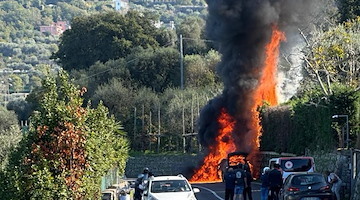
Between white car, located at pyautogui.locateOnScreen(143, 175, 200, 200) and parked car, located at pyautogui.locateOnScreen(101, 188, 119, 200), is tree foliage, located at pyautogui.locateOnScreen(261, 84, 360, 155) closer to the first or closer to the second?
parked car, located at pyautogui.locateOnScreen(101, 188, 119, 200)

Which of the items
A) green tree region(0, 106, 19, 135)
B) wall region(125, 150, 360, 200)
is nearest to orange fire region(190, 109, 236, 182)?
wall region(125, 150, 360, 200)

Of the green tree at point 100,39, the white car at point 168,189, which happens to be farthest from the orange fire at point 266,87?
the green tree at point 100,39

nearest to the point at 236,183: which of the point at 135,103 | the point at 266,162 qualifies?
the point at 266,162

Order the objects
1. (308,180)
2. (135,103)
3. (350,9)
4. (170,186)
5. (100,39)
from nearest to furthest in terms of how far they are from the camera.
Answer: (308,180), (170,186), (350,9), (135,103), (100,39)

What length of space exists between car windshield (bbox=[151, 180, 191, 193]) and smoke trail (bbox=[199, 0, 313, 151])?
30.0 metres

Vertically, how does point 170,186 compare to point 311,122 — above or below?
below

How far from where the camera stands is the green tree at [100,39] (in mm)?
103250

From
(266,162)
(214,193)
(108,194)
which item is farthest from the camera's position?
(266,162)

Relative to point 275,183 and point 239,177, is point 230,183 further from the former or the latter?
point 275,183

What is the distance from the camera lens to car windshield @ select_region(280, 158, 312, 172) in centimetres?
3972

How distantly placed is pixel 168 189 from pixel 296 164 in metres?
9.80

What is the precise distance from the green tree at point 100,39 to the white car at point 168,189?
70988mm

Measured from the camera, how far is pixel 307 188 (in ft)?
103

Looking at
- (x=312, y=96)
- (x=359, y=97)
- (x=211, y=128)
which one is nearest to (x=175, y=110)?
(x=211, y=128)
